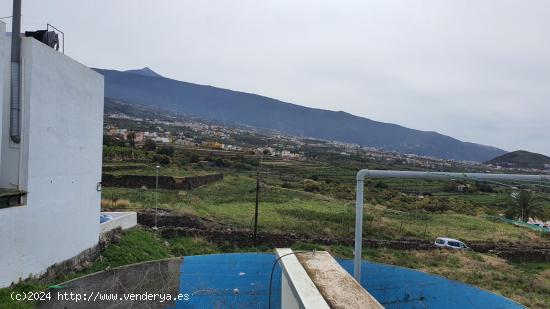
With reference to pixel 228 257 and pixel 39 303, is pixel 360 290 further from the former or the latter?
pixel 228 257

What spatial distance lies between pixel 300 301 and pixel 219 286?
614cm

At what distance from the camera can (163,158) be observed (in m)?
49.2

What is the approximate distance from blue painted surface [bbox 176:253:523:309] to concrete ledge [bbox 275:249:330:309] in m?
3.51

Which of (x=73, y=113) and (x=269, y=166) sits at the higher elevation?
(x=73, y=113)

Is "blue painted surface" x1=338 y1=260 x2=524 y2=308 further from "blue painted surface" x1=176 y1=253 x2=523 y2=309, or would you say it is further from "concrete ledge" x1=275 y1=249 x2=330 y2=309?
"concrete ledge" x1=275 y1=249 x2=330 y2=309

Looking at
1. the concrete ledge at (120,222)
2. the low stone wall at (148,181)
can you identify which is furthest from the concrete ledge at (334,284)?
the low stone wall at (148,181)

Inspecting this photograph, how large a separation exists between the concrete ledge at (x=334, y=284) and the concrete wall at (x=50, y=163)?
620 cm

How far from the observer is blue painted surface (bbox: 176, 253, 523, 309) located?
1082 centimetres

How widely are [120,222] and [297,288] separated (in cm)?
1221

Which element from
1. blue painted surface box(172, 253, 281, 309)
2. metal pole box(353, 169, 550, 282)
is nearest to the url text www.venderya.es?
blue painted surface box(172, 253, 281, 309)

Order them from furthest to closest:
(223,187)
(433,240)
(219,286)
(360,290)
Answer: (223,187), (433,240), (219,286), (360,290)

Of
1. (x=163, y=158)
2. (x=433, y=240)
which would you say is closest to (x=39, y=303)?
(x=433, y=240)

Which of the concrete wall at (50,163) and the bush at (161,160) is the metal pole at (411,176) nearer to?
the concrete wall at (50,163)

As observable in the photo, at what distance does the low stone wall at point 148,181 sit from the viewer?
3216 centimetres
